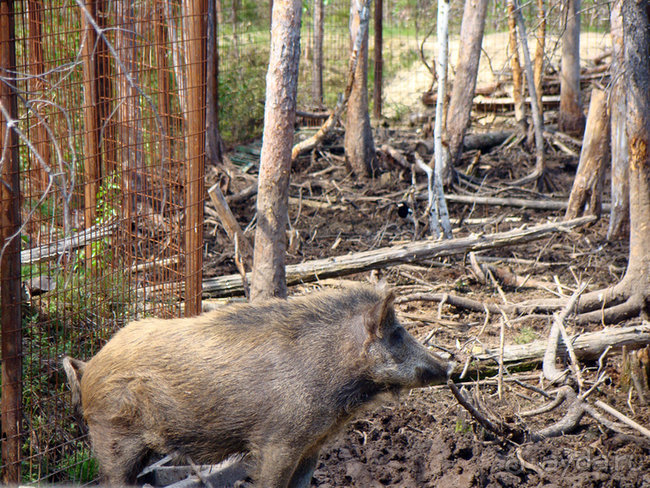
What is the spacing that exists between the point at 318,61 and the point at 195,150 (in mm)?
8975

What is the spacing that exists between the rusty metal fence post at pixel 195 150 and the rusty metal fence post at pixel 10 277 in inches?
50.6

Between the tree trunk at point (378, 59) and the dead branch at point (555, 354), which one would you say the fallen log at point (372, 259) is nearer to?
the dead branch at point (555, 354)

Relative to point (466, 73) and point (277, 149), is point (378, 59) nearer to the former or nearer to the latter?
point (466, 73)

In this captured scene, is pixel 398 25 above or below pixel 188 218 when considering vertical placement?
above

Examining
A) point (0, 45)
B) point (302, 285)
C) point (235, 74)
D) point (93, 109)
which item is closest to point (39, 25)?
point (93, 109)

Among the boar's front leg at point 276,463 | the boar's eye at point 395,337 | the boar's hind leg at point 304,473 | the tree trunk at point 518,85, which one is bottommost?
the boar's hind leg at point 304,473

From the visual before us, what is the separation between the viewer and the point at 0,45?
355 centimetres

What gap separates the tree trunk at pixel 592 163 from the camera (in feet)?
25.6

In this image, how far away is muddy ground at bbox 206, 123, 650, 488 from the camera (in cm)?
423

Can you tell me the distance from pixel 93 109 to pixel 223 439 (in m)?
2.81

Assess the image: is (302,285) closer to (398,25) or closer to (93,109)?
(93,109)

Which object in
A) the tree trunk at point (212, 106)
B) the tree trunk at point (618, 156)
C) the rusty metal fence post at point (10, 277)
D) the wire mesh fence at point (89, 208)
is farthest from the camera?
the tree trunk at point (212, 106)

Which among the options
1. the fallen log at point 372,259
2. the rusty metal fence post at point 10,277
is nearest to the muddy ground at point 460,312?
the fallen log at point 372,259

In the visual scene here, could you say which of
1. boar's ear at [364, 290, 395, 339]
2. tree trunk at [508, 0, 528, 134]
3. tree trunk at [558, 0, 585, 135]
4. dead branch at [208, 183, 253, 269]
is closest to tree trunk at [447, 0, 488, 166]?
tree trunk at [508, 0, 528, 134]
